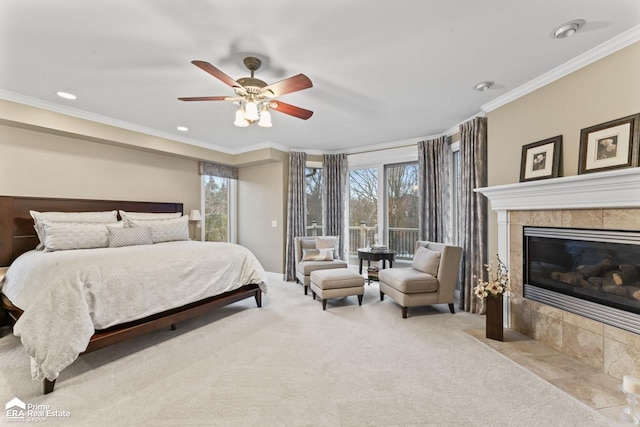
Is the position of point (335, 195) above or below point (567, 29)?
below

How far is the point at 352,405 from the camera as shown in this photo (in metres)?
1.80

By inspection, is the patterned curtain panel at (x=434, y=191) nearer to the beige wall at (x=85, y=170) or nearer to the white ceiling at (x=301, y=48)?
the white ceiling at (x=301, y=48)

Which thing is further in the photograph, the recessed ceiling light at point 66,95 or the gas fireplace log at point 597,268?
the recessed ceiling light at point 66,95

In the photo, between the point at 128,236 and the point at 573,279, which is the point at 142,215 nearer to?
the point at 128,236

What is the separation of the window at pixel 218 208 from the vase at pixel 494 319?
4855mm

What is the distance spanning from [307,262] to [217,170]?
2.75 metres

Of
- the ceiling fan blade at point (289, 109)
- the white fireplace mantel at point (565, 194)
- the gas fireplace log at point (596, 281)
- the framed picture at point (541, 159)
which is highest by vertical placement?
the ceiling fan blade at point (289, 109)

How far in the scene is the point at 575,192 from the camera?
2293mm

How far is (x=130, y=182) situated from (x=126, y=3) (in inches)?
131

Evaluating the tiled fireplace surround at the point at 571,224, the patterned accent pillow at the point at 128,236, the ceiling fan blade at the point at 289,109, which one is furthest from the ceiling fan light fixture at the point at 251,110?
the tiled fireplace surround at the point at 571,224

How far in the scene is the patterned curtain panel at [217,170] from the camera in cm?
529

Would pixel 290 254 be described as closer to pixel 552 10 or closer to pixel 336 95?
pixel 336 95

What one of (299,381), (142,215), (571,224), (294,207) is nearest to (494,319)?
(571,224)

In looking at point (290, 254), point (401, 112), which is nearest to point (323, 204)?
point (290, 254)
